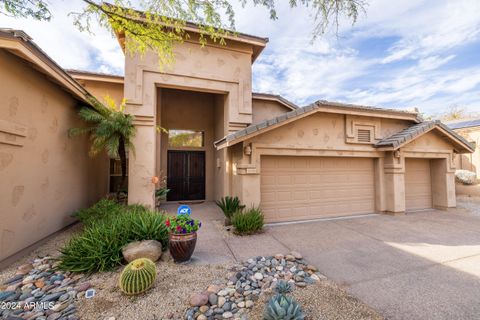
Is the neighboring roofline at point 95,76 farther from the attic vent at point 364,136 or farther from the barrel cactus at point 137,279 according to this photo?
the attic vent at point 364,136

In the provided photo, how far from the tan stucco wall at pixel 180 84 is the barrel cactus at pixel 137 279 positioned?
4408 mm

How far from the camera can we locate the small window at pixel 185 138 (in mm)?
9586

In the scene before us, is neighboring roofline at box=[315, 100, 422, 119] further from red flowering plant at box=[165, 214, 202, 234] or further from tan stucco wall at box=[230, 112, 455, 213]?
red flowering plant at box=[165, 214, 202, 234]

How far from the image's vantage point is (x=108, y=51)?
20.6ft

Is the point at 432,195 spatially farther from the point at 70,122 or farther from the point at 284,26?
the point at 70,122

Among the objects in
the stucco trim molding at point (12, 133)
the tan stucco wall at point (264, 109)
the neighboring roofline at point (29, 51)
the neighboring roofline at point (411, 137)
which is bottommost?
the stucco trim molding at point (12, 133)

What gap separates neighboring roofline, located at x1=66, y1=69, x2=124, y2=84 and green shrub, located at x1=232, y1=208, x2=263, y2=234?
6.92 m

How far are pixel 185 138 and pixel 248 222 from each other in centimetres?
606

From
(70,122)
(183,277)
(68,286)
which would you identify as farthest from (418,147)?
(70,122)

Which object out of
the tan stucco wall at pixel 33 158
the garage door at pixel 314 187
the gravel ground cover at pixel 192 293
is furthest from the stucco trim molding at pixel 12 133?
the garage door at pixel 314 187

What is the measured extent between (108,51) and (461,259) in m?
10.3

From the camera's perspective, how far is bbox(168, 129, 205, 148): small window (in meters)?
9.59

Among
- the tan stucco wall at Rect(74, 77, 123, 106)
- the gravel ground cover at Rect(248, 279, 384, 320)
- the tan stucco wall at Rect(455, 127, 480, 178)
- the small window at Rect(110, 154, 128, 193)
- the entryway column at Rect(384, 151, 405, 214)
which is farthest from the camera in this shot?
the tan stucco wall at Rect(455, 127, 480, 178)

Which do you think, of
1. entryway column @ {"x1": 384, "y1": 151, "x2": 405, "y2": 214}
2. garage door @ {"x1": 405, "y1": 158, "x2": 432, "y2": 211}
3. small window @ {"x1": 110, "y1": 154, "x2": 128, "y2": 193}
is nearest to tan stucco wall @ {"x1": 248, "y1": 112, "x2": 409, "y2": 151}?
entryway column @ {"x1": 384, "y1": 151, "x2": 405, "y2": 214}
